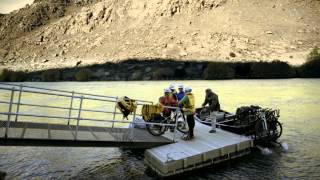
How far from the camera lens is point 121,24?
15812 cm

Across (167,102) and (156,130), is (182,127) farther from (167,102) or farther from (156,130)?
(167,102)

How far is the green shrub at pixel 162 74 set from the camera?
3984 inches

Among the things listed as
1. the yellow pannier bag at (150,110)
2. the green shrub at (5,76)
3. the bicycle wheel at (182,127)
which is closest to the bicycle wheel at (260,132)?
the bicycle wheel at (182,127)

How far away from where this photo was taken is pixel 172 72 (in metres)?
104

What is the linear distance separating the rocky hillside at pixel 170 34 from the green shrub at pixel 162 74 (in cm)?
1930

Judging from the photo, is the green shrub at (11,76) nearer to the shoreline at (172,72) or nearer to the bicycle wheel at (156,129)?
the shoreline at (172,72)

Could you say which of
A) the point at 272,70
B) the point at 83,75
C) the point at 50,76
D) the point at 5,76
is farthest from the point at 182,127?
the point at 5,76

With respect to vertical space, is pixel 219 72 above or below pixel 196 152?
above

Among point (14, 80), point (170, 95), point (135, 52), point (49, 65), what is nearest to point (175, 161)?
point (170, 95)

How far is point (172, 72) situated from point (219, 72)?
13.6 m

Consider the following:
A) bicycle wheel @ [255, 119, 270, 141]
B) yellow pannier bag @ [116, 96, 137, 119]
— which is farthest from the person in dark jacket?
yellow pannier bag @ [116, 96, 137, 119]

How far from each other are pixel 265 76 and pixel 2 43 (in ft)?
409

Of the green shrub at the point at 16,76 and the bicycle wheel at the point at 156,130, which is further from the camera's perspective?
the green shrub at the point at 16,76

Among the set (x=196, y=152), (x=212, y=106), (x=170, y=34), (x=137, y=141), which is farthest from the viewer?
(x=170, y=34)
